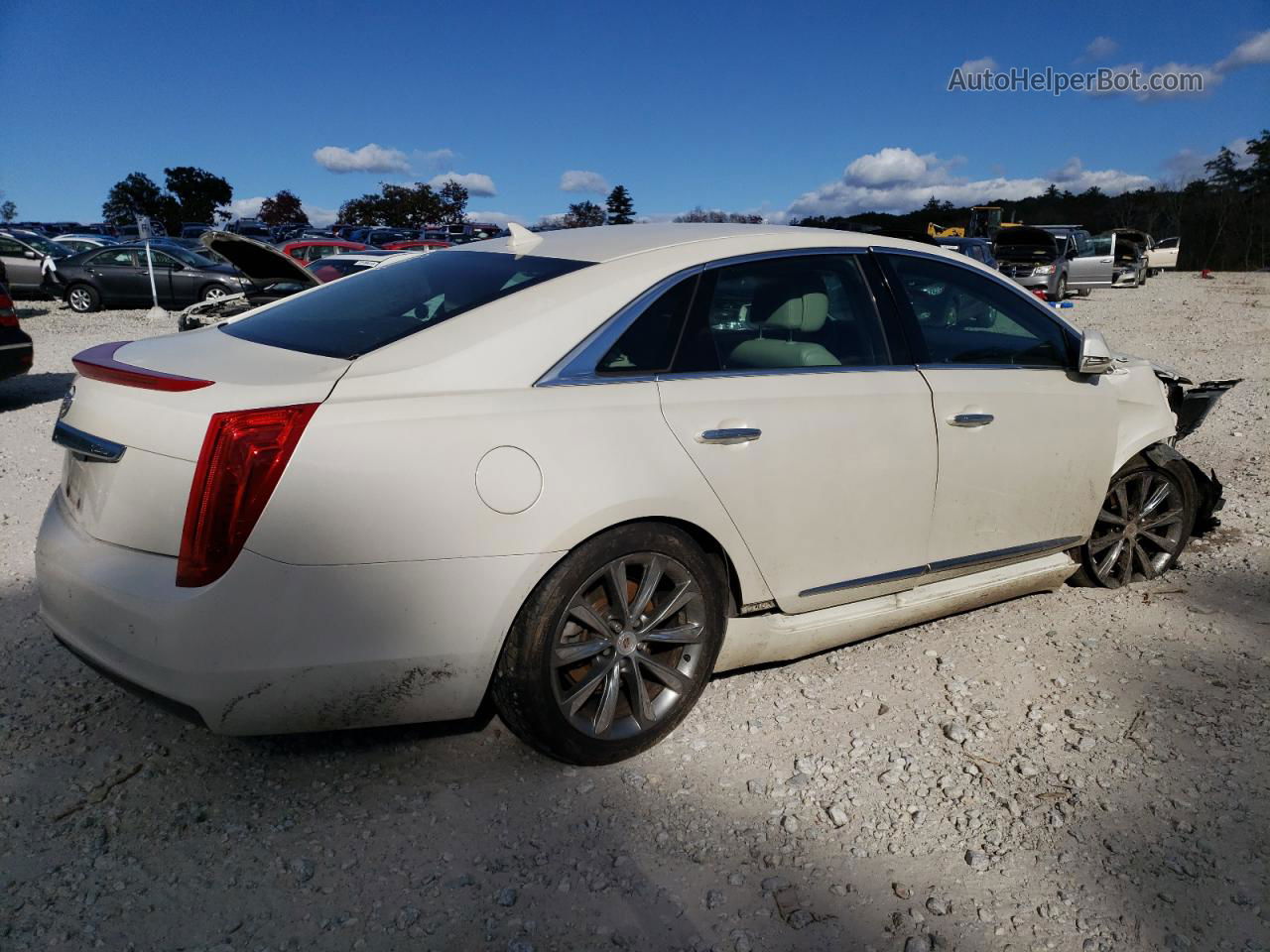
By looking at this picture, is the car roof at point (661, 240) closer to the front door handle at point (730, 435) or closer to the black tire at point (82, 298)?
the front door handle at point (730, 435)

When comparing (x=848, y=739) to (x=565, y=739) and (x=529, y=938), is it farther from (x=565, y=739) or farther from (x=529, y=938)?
(x=529, y=938)

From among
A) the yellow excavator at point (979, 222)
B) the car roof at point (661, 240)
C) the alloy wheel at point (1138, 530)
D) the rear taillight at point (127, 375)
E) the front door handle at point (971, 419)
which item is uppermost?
→ the yellow excavator at point (979, 222)

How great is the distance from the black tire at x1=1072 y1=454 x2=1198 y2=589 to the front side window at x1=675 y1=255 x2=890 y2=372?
1634 mm

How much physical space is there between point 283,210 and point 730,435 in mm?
95567

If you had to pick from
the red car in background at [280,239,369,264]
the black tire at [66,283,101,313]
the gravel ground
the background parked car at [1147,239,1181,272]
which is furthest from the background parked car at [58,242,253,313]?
the background parked car at [1147,239,1181,272]

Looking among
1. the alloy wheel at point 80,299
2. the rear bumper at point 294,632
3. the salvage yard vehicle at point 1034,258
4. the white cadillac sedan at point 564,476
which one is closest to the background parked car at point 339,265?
the alloy wheel at point 80,299

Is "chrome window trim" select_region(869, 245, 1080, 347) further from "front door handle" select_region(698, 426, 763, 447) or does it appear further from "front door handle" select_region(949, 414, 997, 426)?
"front door handle" select_region(698, 426, 763, 447)

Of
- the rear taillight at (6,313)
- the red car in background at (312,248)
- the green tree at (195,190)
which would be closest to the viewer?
the rear taillight at (6,313)

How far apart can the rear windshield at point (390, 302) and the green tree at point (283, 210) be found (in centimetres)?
9165

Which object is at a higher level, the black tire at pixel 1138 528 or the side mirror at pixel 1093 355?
the side mirror at pixel 1093 355

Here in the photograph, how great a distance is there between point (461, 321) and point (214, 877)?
62.3 inches

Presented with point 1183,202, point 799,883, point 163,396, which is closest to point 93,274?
point 163,396

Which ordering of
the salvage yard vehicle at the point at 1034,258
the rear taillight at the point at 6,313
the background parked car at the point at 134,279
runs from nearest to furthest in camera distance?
the rear taillight at the point at 6,313 → the background parked car at the point at 134,279 → the salvage yard vehicle at the point at 1034,258

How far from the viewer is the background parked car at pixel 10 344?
309 inches
